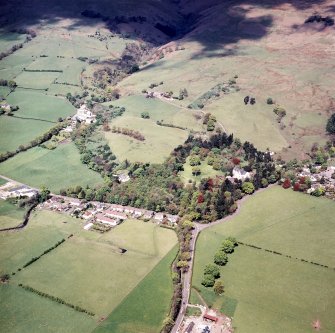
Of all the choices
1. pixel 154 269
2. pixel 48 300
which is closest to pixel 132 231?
pixel 154 269

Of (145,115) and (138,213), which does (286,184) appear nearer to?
(138,213)

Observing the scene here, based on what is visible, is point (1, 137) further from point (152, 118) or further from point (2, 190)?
point (152, 118)

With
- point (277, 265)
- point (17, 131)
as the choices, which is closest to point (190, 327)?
point (277, 265)

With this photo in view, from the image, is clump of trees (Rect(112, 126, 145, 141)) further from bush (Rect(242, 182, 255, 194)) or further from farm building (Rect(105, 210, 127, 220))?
bush (Rect(242, 182, 255, 194))

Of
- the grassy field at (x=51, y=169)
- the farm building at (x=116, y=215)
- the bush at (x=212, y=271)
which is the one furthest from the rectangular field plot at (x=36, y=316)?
the grassy field at (x=51, y=169)

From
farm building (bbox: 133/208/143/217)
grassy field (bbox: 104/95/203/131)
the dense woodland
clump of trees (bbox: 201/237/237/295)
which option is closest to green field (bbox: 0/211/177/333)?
farm building (bbox: 133/208/143/217)

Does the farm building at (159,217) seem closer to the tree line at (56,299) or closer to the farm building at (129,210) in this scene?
the farm building at (129,210)
